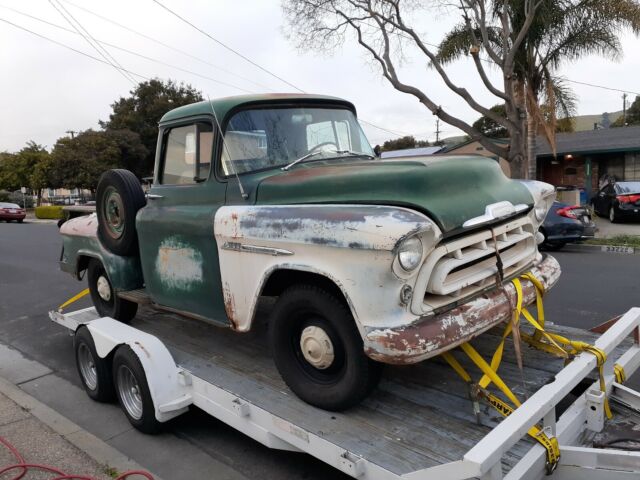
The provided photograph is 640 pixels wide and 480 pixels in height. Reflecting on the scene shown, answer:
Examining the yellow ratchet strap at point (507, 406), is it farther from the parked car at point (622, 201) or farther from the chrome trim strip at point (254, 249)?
the parked car at point (622, 201)

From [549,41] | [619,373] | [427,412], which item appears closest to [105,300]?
[427,412]

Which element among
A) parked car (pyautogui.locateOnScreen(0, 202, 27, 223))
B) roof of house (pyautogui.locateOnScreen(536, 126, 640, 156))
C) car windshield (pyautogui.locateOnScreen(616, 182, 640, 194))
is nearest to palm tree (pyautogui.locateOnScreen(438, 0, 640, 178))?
car windshield (pyautogui.locateOnScreen(616, 182, 640, 194))

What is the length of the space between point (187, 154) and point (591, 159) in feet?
69.8

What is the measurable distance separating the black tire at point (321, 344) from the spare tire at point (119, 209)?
6.68ft

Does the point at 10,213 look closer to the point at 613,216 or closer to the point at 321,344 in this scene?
the point at 613,216

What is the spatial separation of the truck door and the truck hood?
0.58 m

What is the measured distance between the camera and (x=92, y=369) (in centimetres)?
443

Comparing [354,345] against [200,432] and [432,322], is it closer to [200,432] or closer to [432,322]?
[432,322]

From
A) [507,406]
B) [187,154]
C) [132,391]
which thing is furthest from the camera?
[187,154]

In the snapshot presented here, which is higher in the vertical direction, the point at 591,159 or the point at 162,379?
the point at 591,159

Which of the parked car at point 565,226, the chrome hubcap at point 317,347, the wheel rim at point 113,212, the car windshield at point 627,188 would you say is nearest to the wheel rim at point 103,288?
the wheel rim at point 113,212

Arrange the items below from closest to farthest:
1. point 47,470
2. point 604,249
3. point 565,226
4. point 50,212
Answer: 1. point 47,470
2. point 565,226
3. point 604,249
4. point 50,212

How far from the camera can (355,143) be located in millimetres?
4270

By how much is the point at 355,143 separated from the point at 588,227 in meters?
9.02
